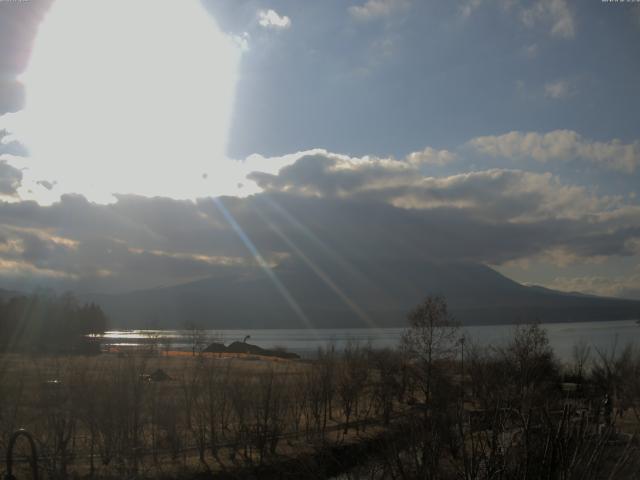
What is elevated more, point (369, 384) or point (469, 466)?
point (469, 466)

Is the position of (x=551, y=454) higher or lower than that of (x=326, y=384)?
higher

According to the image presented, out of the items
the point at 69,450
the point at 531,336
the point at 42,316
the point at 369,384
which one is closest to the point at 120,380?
the point at 69,450

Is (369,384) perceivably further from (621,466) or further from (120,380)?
(621,466)

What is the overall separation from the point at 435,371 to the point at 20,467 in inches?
1450

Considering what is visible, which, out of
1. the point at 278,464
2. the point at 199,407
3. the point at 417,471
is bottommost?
the point at 278,464

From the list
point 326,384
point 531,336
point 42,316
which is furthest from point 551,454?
point 42,316

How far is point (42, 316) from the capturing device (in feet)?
388

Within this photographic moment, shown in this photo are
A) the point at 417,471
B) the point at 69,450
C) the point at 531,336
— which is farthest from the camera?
the point at 531,336

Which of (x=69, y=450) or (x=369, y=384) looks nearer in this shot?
(x=69, y=450)

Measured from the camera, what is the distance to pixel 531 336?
198ft

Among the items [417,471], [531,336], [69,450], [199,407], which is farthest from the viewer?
[531,336]

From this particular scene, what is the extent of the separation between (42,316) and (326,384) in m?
91.3

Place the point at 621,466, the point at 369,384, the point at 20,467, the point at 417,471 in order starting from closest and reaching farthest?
the point at 621,466 → the point at 417,471 → the point at 20,467 → the point at 369,384

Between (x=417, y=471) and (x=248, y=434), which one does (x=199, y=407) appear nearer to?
(x=248, y=434)
